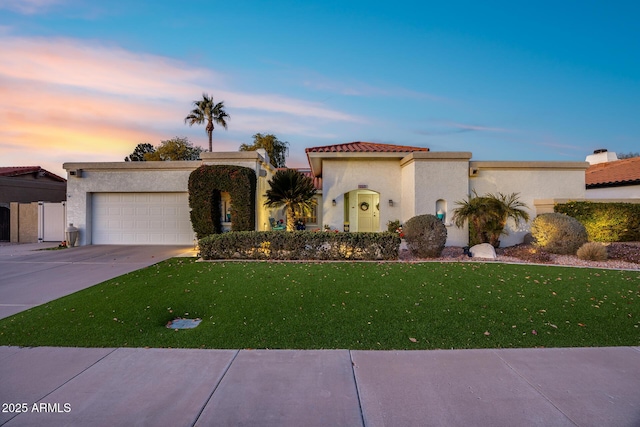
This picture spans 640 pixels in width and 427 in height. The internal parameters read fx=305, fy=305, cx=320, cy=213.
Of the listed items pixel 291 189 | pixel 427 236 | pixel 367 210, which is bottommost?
pixel 427 236

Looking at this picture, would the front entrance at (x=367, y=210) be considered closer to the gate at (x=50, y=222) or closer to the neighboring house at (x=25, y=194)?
the gate at (x=50, y=222)

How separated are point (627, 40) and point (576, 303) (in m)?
14.8

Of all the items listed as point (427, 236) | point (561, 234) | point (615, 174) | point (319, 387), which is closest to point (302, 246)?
point (427, 236)

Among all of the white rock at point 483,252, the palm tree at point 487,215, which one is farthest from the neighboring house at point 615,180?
the white rock at point 483,252

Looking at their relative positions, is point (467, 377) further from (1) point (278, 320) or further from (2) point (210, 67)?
(2) point (210, 67)

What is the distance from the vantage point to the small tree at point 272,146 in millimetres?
32438

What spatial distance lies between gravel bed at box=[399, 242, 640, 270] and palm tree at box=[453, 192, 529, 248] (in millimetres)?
841

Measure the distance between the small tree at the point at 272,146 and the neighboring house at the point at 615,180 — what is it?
85.0ft

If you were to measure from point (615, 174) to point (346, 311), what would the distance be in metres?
22.5

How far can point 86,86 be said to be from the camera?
1225 cm

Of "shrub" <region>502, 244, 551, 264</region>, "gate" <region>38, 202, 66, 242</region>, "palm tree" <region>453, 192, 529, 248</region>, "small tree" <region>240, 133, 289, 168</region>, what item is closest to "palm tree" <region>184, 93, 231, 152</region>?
"small tree" <region>240, 133, 289, 168</region>

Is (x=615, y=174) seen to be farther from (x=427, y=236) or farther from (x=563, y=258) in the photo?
(x=427, y=236)

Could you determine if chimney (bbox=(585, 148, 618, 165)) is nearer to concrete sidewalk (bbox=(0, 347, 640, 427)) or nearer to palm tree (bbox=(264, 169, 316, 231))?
palm tree (bbox=(264, 169, 316, 231))

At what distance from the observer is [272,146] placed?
3272 centimetres
